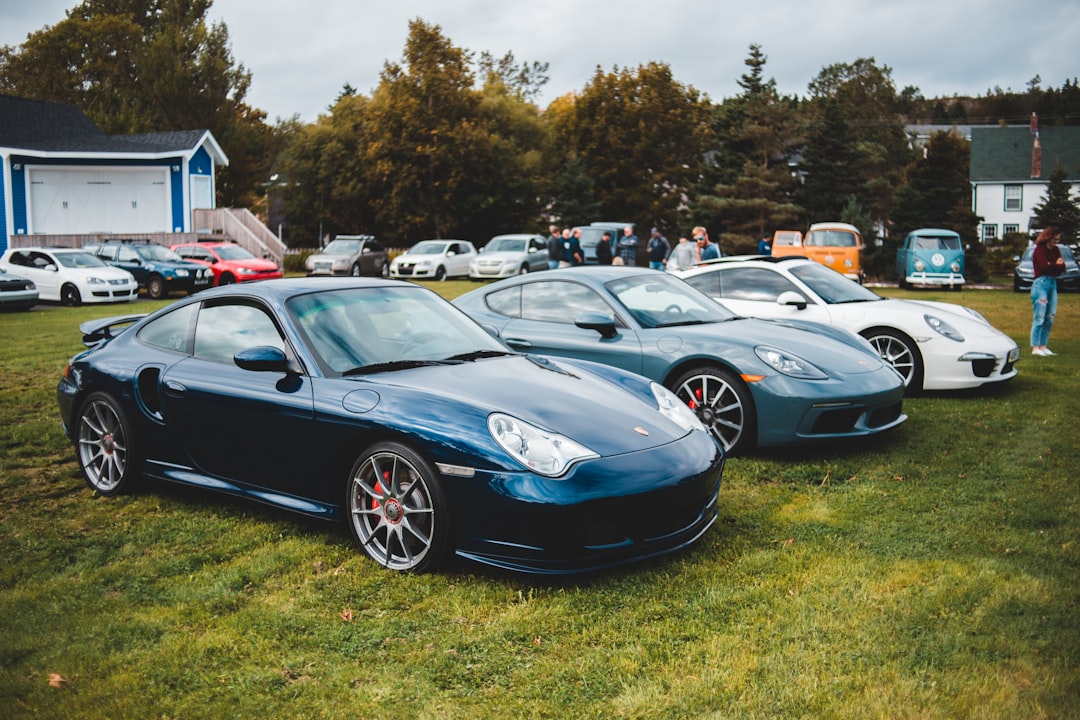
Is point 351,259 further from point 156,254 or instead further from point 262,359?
point 262,359

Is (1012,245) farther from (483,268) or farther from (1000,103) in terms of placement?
(1000,103)

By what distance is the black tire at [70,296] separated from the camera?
22.5 m

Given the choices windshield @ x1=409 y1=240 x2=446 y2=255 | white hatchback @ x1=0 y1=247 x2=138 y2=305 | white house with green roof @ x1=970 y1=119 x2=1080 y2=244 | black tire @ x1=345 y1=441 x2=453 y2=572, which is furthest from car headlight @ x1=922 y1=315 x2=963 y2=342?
white house with green roof @ x1=970 y1=119 x2=1080 y2=244

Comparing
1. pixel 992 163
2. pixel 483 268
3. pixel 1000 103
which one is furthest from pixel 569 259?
pixel 1000 103

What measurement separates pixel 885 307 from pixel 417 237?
1691 inches

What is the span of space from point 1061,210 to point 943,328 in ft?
125

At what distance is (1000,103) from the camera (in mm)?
115062

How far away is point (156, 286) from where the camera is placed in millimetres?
25047

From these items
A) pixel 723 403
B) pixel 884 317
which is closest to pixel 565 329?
pixel 723 403

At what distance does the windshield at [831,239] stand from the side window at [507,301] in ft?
79.2

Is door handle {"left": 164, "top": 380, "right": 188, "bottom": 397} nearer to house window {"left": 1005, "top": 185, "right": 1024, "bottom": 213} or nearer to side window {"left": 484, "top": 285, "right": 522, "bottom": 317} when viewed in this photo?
side window {"left": 484, "top": 285, "right": 522, "bottom": 317}

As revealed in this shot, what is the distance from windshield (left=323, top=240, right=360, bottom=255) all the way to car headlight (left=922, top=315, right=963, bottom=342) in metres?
26.0

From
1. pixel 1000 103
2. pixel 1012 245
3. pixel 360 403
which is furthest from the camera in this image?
pixel 1000 103

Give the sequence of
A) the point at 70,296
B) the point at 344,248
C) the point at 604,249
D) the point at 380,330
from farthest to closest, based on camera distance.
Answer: the point at 344,248 < the point at 604,249 < the point at 70,296 < the point at 380,330
